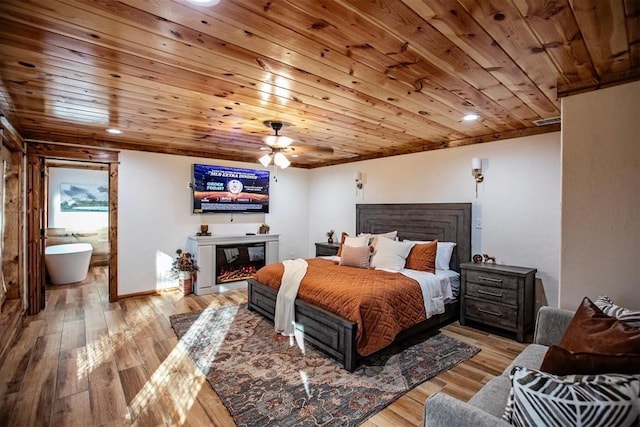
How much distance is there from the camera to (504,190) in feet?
12.8

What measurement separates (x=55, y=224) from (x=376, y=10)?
818 centimetres

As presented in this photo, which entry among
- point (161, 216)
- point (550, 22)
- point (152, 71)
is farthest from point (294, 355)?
point (161, 216)

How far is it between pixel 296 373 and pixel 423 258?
2.16 meters

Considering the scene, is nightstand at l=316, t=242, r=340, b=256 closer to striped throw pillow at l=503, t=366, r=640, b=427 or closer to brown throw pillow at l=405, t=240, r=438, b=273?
brown throw pillow at l=405, t=240, r=438, b=273

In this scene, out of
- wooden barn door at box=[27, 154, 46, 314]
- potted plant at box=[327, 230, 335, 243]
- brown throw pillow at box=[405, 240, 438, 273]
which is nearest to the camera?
brown throw pillow at box=[405, 240, 438, 273]

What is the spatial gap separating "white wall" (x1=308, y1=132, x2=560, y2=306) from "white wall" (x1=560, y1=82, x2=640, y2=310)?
1.40 metres

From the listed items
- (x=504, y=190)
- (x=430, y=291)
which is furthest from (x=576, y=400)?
(x=504, y=190)

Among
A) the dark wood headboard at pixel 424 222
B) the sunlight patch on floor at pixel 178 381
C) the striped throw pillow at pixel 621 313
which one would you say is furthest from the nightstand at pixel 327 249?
the striped throw pillow at pixel 621 313

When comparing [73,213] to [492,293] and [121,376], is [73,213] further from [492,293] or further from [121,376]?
[492,293]

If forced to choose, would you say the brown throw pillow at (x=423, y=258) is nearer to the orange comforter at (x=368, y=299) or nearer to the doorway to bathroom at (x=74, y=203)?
the orange comforter at (x=368, y=299)

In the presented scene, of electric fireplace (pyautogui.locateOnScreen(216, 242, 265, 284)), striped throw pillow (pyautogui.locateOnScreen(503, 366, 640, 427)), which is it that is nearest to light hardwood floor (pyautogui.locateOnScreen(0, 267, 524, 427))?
striped throw pillow (pyautogui.locateOnScreen(503, 366, 640, 427))

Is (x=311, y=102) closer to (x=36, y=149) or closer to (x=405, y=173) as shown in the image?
(x=405, y=173)

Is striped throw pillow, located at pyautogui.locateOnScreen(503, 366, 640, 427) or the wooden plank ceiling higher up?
the wooden plank ceiling

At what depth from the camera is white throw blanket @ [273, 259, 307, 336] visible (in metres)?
3.39
